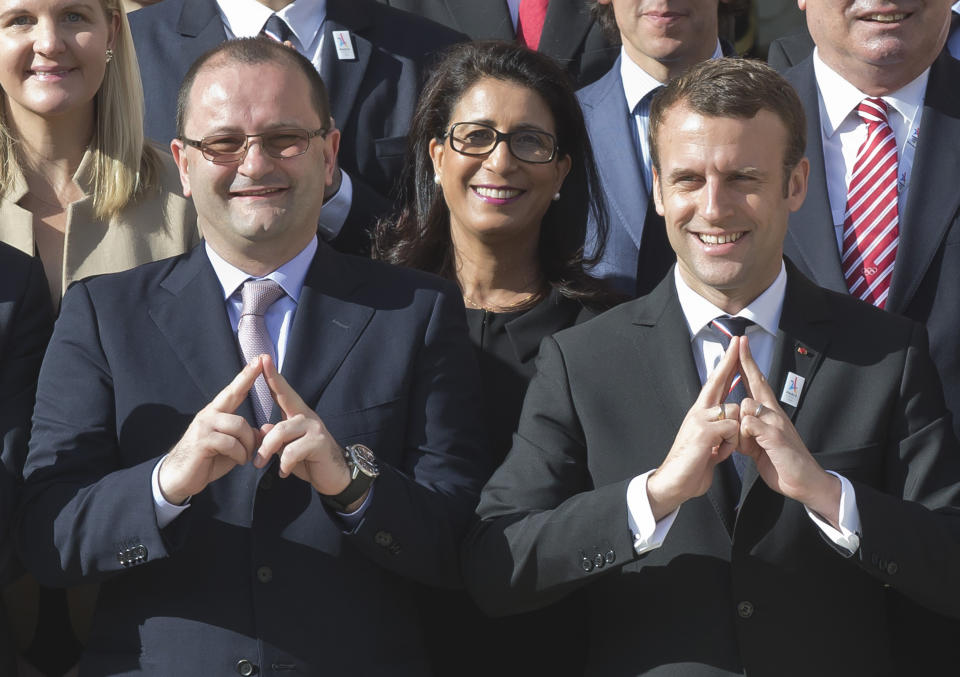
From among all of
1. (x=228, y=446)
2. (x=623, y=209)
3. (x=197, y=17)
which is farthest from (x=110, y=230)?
(x=623, y=209)

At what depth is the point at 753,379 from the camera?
3.46 m

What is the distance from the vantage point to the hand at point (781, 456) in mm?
3369

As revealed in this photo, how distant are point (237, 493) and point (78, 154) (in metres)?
1.56

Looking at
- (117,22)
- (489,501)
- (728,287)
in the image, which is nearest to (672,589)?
(489,501)

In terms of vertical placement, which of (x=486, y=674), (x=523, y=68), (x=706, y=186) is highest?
(x=523, y=68)

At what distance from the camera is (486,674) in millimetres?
4277

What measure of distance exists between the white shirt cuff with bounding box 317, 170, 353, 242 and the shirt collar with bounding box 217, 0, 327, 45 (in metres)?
0.76

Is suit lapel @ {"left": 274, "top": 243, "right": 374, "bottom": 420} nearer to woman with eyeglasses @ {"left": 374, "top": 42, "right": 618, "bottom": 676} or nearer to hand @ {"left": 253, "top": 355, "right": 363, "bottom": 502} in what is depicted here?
hand @ {"left": 253, "top": 355, "right": 363, "bottom": 502}

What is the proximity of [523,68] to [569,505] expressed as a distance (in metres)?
1.66

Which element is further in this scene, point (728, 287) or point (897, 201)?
point (897, 201)

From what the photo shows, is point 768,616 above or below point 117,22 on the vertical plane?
below

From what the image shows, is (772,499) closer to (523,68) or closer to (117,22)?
(523,68)

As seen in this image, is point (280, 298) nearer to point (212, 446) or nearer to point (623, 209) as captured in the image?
point (212, 446)

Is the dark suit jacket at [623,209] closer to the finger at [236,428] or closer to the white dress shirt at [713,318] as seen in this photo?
the white dress shirt at [713,318]
